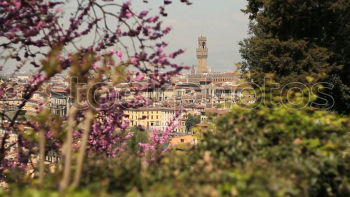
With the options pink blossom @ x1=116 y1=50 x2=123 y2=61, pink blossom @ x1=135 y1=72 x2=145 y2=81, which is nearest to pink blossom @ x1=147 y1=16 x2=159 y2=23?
pink blossom @ x1=135 y1=72 x2=145 y2=81

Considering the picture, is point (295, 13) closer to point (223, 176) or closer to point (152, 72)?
point (152, 72)

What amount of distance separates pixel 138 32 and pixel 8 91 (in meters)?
6.34

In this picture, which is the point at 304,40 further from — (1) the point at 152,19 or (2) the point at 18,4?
(2) the point at 18,4

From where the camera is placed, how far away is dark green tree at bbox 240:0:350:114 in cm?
2039

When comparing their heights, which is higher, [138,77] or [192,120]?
[138,77]

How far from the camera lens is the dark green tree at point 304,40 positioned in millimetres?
20391

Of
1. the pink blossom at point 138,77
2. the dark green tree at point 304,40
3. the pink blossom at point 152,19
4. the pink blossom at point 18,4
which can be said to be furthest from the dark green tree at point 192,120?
the pink blossom at point 18,4

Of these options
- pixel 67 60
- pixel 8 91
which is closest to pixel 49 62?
pixel 67 60

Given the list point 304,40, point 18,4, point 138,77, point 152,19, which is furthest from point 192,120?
point 18,4

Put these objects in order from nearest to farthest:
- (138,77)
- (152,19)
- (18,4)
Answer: (18,4), (152,19), (138,77)

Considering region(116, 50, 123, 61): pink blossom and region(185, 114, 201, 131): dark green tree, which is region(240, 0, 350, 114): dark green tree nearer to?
region(116, 50, 123, 61): pink blossom

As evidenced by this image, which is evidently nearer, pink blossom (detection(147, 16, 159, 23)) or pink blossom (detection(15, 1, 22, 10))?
pink blossom (detection(15, 1, 22, 10))

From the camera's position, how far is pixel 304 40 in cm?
2108

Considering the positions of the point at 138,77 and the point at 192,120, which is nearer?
the point at 138,77
